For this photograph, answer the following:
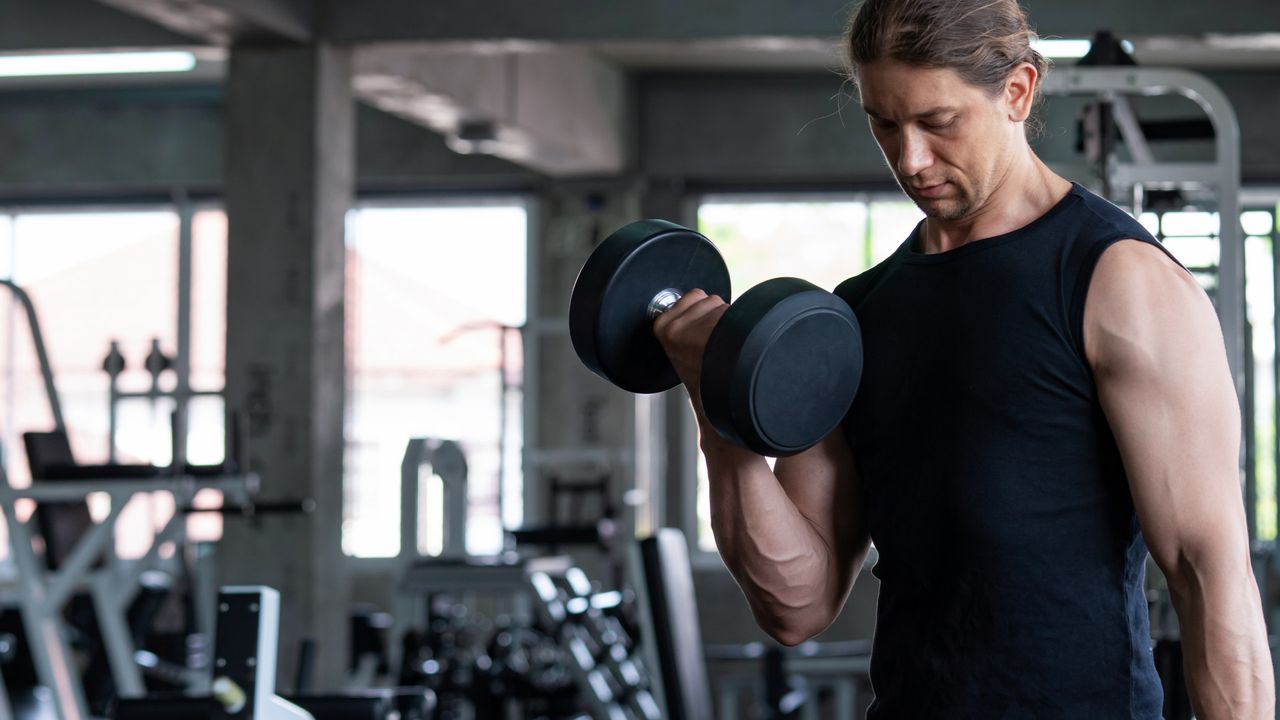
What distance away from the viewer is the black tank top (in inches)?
36.0

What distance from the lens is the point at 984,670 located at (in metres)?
0.93

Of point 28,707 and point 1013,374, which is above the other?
point 1013,374

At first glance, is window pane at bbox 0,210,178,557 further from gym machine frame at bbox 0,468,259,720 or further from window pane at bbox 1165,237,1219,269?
window pane at bbox 1165,237,1219,269

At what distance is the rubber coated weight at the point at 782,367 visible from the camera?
0.96 meters

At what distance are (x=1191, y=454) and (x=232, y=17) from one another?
3839mm

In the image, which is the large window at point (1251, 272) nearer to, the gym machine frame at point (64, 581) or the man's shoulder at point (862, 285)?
the man's shoulder at point (862, 285)

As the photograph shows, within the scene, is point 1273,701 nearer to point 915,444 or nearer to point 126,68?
point 915,444

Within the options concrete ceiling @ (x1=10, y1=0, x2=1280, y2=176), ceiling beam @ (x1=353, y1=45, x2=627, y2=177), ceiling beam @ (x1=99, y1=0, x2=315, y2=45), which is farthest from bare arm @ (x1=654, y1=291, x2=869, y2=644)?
ceiling beam @ (x1=353, y1=45, x2=627, y2=177)

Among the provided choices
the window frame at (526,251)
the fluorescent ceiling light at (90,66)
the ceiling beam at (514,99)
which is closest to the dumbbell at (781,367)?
the ceiling beam at (514,99)

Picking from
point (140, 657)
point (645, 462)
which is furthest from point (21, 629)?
point (645, 462)

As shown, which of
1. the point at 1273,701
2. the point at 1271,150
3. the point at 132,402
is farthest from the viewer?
the point at 132,402

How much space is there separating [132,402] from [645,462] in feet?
9.17

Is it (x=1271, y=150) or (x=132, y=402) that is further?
(x=132, y=402)

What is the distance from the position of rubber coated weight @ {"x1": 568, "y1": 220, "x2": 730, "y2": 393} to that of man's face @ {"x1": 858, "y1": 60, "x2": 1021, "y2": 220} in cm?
21
